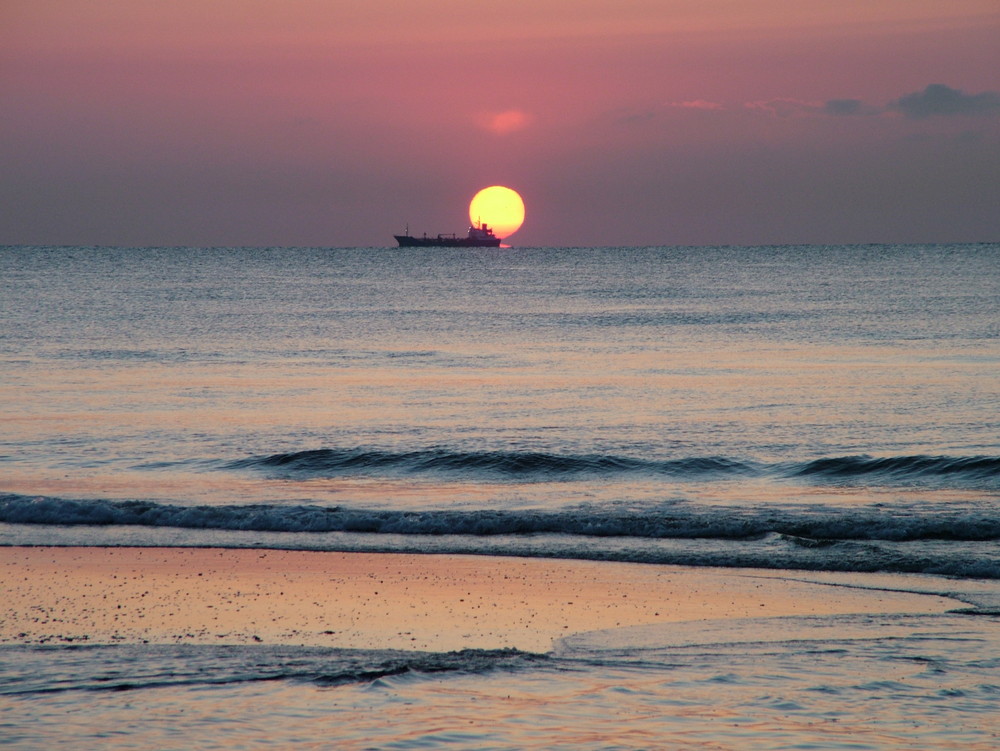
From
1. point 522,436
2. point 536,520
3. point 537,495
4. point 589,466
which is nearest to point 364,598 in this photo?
point 536,520

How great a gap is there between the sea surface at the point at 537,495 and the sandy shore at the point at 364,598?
0.50 meters

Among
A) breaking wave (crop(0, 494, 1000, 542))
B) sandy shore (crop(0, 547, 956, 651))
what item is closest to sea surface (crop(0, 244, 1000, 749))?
breaking wave (crop(0, 494, 1000, 542))

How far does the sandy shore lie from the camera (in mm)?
9242

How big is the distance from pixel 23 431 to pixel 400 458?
8.21 meters

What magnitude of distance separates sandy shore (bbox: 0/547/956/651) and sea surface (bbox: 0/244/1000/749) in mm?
497

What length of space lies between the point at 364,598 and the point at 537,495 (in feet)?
21.5

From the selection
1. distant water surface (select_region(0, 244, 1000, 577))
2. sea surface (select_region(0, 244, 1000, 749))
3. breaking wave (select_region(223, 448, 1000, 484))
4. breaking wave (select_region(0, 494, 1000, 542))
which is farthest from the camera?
breaking wave (select_region(223, 448, 1000, 484))

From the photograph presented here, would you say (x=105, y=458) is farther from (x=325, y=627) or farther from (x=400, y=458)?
(x=325, y=627)

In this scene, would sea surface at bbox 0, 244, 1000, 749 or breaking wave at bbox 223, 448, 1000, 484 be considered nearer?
sea surface at bbox 0, 244, 1000, 749

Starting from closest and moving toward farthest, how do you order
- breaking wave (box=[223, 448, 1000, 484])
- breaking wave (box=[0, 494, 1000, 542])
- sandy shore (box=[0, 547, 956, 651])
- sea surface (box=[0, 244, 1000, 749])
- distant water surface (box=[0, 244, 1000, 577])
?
sea surface (box=[0, 244, 1000, 749]) < sandy shore (box=[0, 547, 956, 651]) < breaking wave (box=[0, 494, 1000, 542]) < distant water surface (box=[0, 244, 1000, 577]) < breaking wave (box=[223, 448, 1000, 484])

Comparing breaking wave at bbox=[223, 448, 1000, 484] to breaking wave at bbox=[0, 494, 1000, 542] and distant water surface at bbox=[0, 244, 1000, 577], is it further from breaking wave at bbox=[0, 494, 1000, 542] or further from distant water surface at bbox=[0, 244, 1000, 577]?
breaking wave at bbox=[0, 494, 1000, 542]

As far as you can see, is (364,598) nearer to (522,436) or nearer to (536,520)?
(536,520)

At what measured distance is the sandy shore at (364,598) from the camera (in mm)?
9242

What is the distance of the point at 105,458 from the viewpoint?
19.2 metres
